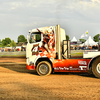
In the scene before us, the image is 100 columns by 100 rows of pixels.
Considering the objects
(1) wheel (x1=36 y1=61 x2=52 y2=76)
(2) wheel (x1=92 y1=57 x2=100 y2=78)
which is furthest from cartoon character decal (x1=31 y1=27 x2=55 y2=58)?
(2) wheel (x1=92 y1=57 x2=100 y2=78)

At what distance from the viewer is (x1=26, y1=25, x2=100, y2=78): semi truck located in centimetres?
897

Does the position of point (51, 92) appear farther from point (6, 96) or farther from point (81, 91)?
point (6, 96)

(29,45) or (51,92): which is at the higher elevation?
(29,45)

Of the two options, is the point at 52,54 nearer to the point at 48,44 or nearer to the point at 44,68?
the point at 48,44

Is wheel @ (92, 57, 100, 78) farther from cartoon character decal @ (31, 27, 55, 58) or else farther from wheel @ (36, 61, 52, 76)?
wheel @ (36, 61, 52, 76)

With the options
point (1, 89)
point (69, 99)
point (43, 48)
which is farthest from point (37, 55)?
point (69, 99)

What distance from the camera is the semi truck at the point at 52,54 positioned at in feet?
29.4

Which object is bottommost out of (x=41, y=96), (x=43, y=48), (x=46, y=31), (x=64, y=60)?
(x=41, y=96)

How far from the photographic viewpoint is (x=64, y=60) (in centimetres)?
919

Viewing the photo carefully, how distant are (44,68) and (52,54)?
0.94m

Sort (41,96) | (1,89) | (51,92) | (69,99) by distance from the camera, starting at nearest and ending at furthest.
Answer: (69,99) → (41,96) → (51,92) → (1,89)

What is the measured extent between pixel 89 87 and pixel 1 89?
3.56 meters

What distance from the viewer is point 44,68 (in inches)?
377

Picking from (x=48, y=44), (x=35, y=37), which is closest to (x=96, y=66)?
(x=48, y=44)
